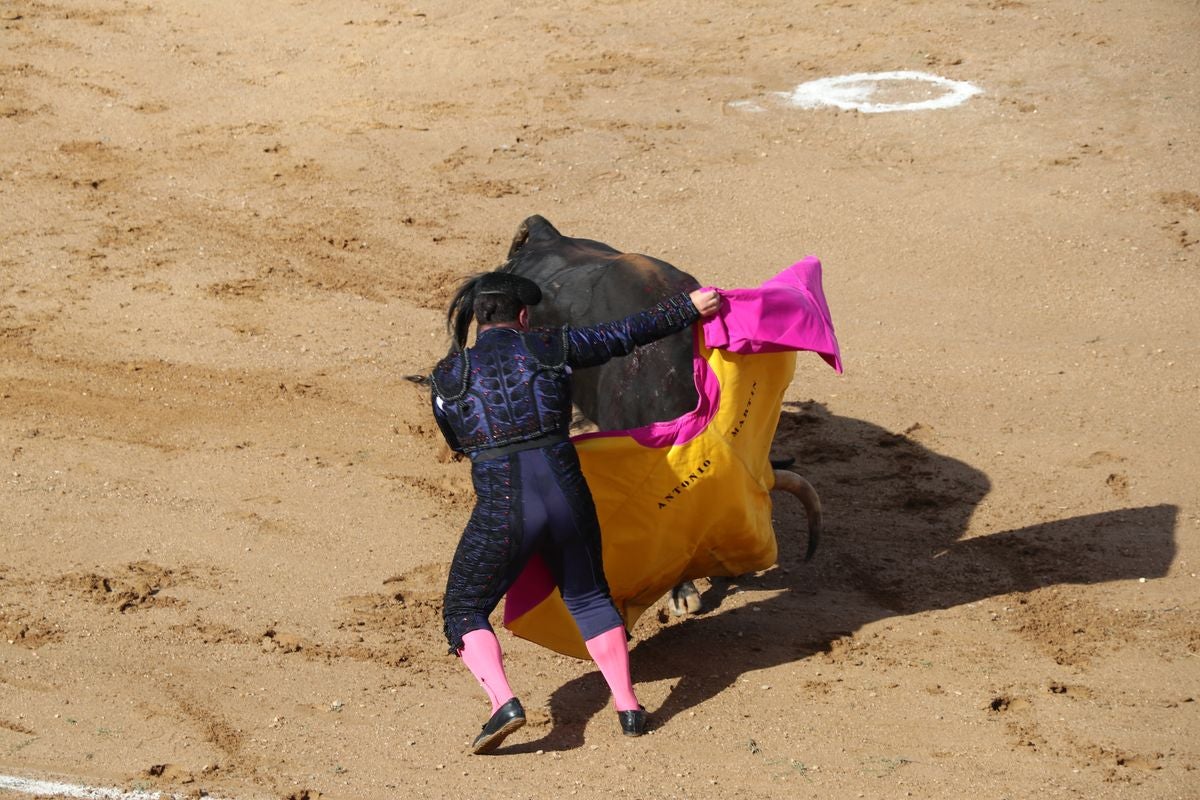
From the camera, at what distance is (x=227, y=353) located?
9.52m

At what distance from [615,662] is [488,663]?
46 cm

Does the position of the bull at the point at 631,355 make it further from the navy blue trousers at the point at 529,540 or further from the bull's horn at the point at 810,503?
the navy blue trousers at the point at 529,540

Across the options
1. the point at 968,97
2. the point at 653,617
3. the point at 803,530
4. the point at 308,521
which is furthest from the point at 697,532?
the point at 968,97

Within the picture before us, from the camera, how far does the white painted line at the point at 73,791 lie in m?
5.30

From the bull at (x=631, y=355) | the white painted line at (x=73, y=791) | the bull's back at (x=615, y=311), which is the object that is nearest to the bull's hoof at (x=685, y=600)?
the bull at (x=631, y=355)

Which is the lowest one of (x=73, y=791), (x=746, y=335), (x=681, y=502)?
(x=73, y=791)

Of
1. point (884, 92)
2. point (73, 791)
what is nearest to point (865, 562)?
point (73, 791)

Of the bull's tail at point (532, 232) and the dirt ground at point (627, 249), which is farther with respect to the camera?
the bull's tail at point (532, 232)

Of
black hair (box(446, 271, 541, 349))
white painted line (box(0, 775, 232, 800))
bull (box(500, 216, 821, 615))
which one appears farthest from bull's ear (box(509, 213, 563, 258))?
white painted line (box(0, 775, 232, 800))

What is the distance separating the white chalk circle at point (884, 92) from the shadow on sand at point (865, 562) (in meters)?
4.22

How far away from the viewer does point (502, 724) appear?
17.9ft

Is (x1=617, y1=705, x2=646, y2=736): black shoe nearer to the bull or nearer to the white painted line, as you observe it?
the bull

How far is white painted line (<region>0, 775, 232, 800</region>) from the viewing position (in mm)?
5305

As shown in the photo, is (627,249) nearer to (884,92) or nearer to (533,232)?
(533,232)
